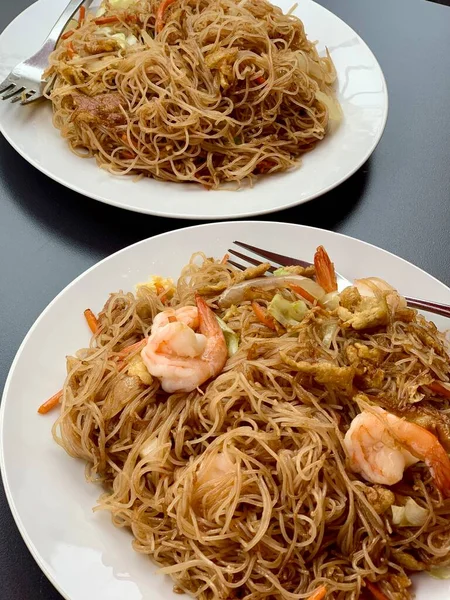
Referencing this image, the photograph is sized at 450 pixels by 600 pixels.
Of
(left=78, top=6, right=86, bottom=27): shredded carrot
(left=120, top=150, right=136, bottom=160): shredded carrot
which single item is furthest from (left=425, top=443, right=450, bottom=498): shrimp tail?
(left=78, top=6, right=86, bottom=27): shredded carrot

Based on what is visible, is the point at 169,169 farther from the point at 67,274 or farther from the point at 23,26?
the point at 23,26

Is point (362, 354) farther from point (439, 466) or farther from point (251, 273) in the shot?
point (251, 273)

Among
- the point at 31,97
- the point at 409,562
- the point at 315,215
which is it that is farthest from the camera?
the point at 31,97

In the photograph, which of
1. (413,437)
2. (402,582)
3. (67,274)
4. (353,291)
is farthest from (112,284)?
Result: (402,582)

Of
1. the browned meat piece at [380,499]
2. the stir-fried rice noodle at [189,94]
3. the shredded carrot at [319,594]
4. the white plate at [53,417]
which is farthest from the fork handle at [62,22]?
the shredded carrot at [319,594]

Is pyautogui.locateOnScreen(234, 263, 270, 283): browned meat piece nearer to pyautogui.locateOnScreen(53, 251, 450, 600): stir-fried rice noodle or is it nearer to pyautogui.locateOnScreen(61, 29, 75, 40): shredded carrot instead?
pyautogui.locateOnScreen(53, 251, 450, 600): stir-fried rice noodle

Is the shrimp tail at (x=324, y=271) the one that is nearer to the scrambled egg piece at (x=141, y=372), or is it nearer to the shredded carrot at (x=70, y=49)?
the scrambled egg piece at (x=141, y=372)

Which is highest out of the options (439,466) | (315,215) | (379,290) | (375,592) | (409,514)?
(379,290)

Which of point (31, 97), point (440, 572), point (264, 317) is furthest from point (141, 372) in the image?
point (31, 97)
